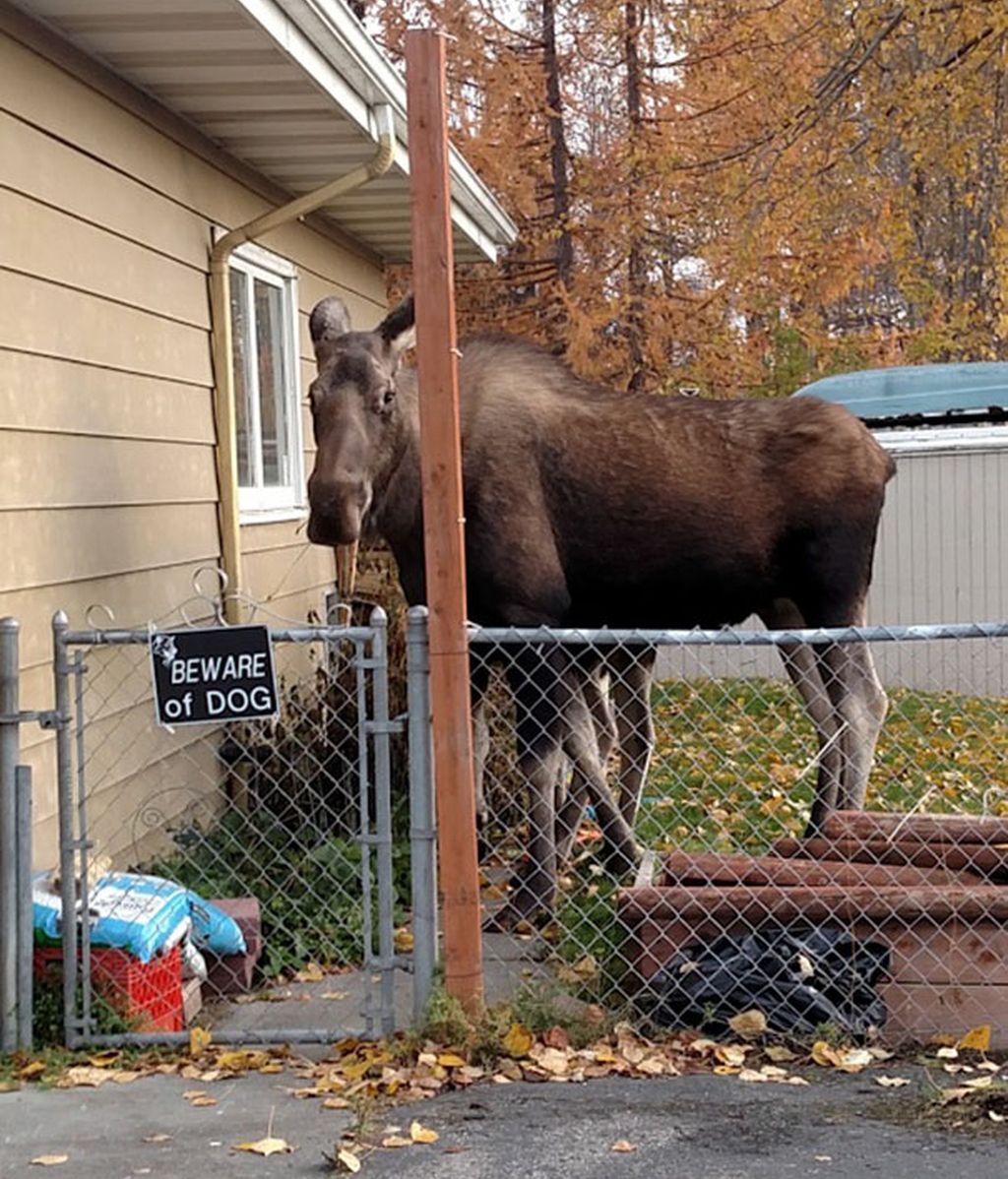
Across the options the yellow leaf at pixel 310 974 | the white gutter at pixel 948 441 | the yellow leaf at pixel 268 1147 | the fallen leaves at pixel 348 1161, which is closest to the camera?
the fallen leaves at pixel 348 1161

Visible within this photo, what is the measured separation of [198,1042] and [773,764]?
20.9ft

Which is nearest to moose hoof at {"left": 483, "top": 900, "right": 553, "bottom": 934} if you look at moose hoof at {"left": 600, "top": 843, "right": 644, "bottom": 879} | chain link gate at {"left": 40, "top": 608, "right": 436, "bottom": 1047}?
chain link gate at {"left": 40, "top": 608, "right": 436, "bottom": 1047}

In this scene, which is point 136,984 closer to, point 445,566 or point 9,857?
point 9,857

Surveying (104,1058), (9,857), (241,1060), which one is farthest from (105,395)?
(241,1060)

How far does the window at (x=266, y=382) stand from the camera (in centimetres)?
980

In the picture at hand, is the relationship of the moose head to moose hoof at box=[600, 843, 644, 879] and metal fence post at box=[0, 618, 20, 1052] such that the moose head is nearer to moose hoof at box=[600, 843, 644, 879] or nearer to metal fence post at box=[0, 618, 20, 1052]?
metal fence post at box=[0, 618, 20, 1052]

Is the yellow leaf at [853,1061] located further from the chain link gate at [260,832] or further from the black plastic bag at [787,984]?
the chain link gate at [260,832]

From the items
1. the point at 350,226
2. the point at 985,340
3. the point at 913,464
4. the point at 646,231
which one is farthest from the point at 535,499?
the point at 985,340

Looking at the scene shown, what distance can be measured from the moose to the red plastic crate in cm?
187

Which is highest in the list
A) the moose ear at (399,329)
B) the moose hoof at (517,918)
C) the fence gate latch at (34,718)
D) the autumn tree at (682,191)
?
the autumn tree at (682,191)

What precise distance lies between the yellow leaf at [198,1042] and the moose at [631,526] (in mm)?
2011

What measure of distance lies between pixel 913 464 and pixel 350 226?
19.1 ft

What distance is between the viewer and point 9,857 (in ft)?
18.4

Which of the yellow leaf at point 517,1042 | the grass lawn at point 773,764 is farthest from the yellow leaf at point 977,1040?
the grass lawn at point 773,764
